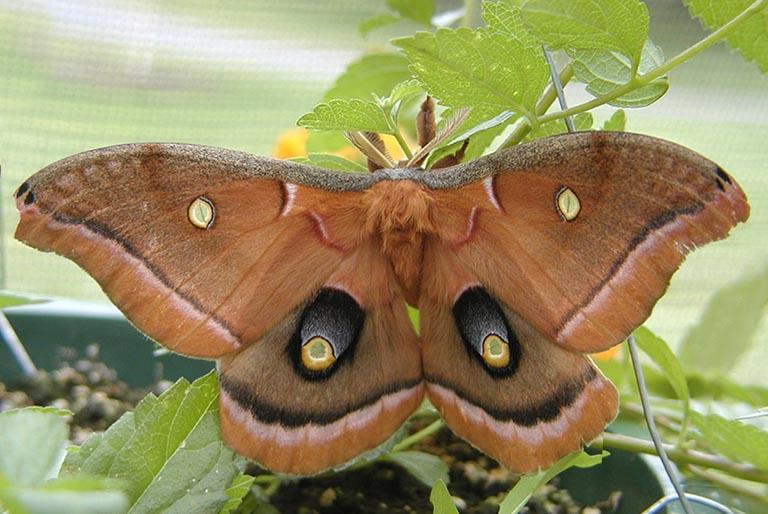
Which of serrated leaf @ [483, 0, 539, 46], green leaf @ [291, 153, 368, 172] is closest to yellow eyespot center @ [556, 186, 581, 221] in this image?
serrated leaf @ [483, 0, 539, 46]

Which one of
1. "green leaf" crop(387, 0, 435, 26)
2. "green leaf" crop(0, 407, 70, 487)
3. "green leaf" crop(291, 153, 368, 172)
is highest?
"green leaf" crop(387, 0, 435, 26)

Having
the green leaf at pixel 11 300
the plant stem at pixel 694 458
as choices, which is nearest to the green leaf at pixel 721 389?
the plant stem at pixel 694 458

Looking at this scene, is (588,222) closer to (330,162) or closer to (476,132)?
(476,132)

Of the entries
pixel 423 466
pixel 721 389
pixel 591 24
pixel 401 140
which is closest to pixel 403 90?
pixel 401 140

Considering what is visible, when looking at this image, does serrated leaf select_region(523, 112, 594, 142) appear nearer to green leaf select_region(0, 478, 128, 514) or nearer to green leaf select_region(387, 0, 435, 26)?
green leaf select_region(387, 0, 435, 26)

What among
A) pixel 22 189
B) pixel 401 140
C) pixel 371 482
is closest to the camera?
pixel 22 189
